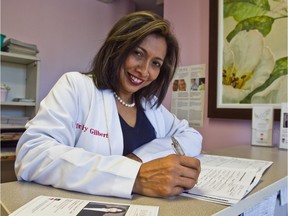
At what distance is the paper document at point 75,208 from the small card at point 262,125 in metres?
1.06

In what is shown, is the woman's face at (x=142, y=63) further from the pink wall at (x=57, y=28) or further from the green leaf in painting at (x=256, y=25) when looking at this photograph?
the pink wall at (x=57, y=28)

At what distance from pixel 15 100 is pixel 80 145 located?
1.47m

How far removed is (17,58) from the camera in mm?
1898

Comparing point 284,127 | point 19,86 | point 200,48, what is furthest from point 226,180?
point 19,86

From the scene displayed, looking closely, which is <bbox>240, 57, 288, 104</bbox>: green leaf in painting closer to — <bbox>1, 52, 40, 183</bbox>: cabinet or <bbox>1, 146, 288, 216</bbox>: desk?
<bbox>1, 146, 288, 216</bbox>: desk

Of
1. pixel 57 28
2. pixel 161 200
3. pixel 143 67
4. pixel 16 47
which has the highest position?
pixel 57 28

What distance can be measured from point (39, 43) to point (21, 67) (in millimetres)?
275

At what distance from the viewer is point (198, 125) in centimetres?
164

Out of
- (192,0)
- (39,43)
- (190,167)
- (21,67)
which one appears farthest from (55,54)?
(190,167)

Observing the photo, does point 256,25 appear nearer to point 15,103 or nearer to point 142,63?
point 142,63

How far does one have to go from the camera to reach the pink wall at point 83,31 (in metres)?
1.58

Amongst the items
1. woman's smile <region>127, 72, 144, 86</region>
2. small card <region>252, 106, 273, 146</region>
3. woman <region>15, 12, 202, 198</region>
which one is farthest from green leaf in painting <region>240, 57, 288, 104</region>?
woman's smile <region>127, 72, 144, 86</region>

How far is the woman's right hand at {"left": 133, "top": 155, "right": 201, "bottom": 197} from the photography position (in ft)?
1.65

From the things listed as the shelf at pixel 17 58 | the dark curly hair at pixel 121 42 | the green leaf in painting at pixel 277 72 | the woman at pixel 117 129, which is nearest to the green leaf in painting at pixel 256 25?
the green leaf in painting at pixel 277 72
